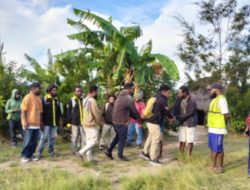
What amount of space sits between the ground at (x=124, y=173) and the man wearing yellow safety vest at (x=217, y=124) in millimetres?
304

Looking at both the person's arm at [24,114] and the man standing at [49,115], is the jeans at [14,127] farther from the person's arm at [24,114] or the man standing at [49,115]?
the person's arm at [24,114]

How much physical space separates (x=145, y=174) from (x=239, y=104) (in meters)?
9.80

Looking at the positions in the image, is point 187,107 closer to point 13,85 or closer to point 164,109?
point 164,109

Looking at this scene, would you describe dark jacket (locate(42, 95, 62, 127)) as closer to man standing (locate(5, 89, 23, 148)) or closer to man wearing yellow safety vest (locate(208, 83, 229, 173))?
man standing (locate(5, 89, 23, 148))

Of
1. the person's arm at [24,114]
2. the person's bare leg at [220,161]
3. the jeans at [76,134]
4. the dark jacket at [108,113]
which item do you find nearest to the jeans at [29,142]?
the person's arm at [24,114]

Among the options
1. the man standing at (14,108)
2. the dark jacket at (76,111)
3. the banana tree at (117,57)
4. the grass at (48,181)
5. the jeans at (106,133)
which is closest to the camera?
the grass at (48,181)

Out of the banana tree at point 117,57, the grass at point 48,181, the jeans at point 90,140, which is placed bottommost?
the grass at point 48,181

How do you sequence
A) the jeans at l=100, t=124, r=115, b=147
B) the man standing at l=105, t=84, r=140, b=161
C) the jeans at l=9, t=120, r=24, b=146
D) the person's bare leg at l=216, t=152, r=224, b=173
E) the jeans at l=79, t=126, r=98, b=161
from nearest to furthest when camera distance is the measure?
the person's bare leg at l=216, t=152, r=224, b=173 → the jeans at l=79, t=126, r=98, b=161 → the man standing at l=105, t=84, r=140, b=161 → the jeans at l=100, t=124, r=115, b=147 → the jeans at l=9, t=120, r=24, b=146

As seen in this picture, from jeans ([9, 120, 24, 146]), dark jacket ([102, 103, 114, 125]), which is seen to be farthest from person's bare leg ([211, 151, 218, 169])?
jeans ([9, 120, 24, 146])

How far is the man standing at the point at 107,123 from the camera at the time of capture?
1145 cm

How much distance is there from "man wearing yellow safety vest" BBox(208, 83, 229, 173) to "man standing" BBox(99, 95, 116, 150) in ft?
10.6

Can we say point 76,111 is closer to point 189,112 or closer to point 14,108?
point 14,108

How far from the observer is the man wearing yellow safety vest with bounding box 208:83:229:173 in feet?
28.9

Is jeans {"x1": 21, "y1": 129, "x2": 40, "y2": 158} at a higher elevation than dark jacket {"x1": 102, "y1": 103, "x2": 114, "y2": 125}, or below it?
below
